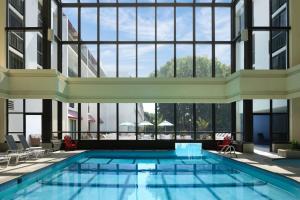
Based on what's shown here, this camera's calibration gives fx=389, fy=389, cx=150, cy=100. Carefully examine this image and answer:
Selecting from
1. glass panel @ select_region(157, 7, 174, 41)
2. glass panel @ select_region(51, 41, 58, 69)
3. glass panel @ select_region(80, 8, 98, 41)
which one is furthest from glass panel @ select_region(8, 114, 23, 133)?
glass panel @ select_region(157, 7, 174, 41)

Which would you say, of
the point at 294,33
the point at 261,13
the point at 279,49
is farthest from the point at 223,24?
the point at 294,33

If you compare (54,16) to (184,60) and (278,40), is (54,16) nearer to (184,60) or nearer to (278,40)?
(184,60)

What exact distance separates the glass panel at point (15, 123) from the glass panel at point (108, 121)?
4.01 m

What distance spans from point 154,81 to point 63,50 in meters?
5.13

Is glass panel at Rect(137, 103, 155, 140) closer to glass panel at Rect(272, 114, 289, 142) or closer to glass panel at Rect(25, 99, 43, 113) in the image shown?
glass panel at Rect(25, 99, 43, 113)

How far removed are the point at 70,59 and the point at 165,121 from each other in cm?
598

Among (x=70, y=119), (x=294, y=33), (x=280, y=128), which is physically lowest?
(x=280, y=128)

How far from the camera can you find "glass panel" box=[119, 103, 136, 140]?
2022 cm

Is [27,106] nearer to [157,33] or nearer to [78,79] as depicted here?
[78,79]

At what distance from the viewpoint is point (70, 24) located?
20.7 metres

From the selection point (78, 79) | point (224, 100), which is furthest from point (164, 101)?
point (78, 79)

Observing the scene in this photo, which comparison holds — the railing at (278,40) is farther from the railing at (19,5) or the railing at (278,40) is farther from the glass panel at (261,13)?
the railing at (19,5)

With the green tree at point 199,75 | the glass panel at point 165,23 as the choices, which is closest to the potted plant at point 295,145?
the green tree at point 199,75

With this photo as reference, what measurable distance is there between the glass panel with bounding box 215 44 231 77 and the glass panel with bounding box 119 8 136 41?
458 centimetres
